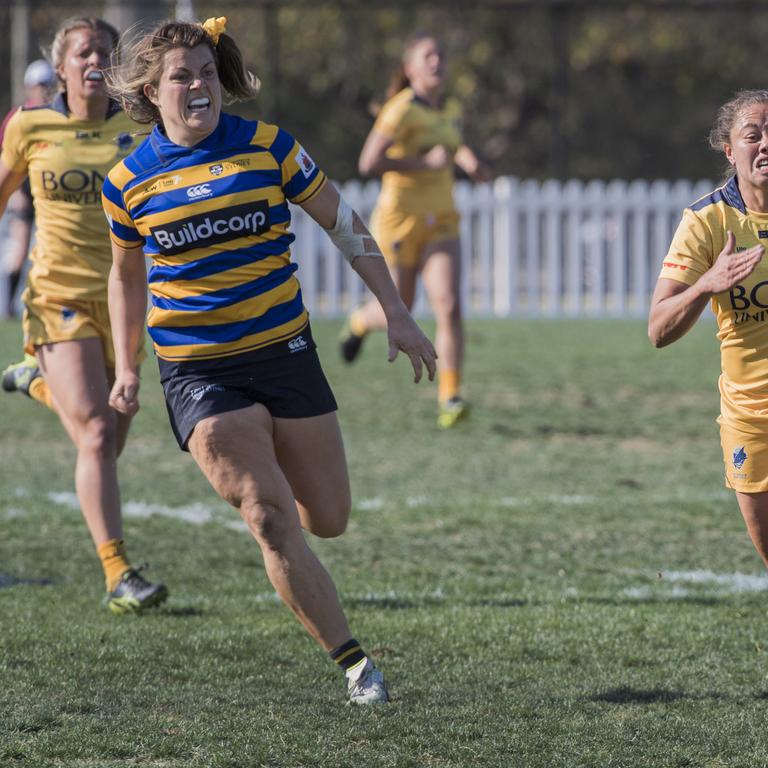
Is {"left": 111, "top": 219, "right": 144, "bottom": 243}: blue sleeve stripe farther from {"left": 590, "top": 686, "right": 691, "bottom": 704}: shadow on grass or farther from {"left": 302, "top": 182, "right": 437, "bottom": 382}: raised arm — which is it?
{"left": 590, "top": 686, "right": 691, "bottom": 704}: shadow on grass

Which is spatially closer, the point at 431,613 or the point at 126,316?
the point at 126,316

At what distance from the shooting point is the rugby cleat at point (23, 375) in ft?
22.2

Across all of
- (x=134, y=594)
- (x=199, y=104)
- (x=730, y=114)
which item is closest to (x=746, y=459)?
(x=730, y=114)

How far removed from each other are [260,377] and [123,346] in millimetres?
624

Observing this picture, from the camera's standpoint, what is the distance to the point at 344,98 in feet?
104

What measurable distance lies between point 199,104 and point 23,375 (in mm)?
2491

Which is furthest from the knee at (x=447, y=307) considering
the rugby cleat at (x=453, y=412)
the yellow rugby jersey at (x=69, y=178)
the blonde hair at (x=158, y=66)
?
the blonde hair at (x=158, y=66)

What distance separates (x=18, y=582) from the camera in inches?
255

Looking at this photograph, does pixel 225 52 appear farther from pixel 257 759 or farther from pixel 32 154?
pixel 257 759

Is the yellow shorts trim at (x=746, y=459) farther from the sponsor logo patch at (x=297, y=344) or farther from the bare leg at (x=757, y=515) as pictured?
the sponsor logo patch at (x=297, y=344)

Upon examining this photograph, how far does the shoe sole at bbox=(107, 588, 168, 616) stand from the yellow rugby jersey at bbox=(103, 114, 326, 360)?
1479 mm

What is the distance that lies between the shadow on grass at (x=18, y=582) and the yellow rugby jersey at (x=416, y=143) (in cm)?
508

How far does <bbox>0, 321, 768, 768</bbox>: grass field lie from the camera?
4.36 metres

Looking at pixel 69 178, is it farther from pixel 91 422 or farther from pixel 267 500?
pixel 267 500
